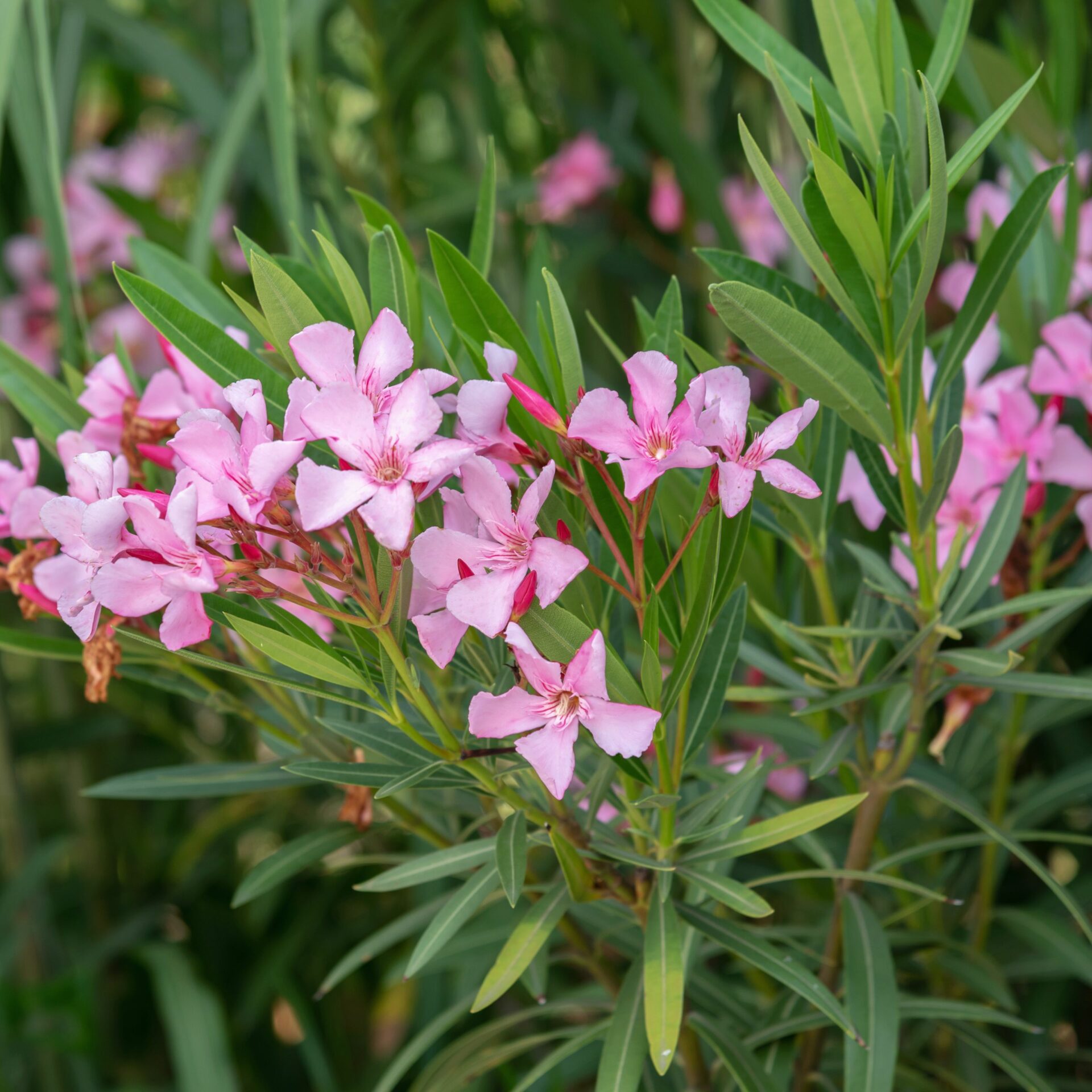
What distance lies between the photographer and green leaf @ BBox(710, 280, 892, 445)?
39 cm

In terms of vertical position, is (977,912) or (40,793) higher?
(977,912)

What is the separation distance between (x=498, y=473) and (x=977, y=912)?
1.76 feet

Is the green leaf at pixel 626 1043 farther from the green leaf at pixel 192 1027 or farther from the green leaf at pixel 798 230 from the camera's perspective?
the green leaf at pixel 192 1027

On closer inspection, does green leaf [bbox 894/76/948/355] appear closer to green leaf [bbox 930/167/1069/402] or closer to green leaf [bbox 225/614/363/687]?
green leaf [bbox 930/167/1069/402]

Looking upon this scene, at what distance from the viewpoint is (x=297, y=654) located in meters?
0.41

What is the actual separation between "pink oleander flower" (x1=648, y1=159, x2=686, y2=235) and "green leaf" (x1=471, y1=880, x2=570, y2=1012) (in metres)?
0.96

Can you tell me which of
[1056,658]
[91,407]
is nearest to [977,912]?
[1056,658]

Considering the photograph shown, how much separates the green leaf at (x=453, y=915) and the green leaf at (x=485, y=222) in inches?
11.4

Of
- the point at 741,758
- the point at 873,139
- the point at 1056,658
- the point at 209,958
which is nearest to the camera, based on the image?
the point at 873,139

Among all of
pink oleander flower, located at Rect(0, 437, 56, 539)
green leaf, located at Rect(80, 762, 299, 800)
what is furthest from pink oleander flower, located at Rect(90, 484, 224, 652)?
green leaf, located at Rect(80, 762, 299, 800)

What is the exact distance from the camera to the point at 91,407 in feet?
1.76

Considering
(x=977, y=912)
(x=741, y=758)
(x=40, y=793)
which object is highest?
(x=741, y=758)

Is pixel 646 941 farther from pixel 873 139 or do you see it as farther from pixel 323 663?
pixel 873 139

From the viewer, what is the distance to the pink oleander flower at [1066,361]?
594mm
